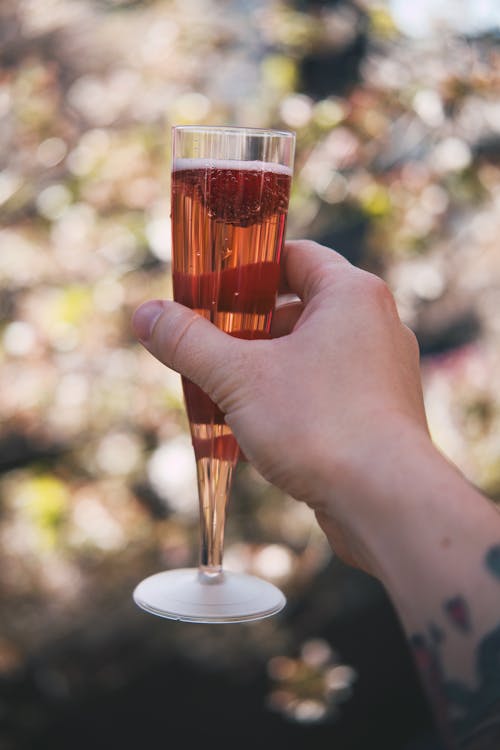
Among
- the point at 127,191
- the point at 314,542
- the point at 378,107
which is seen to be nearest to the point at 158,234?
the point at 127,191

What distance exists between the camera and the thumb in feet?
4.70

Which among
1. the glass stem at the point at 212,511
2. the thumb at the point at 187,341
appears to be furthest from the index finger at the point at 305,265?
the glass stem at the point at 212,511

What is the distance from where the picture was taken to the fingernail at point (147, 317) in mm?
1509

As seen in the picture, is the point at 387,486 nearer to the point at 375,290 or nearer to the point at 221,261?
the point at 375,290

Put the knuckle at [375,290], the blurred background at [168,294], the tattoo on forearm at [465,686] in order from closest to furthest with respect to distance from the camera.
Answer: the tattoo on forearm at [465,686], the knuckle at [375,290], the blurred background at [168,294]

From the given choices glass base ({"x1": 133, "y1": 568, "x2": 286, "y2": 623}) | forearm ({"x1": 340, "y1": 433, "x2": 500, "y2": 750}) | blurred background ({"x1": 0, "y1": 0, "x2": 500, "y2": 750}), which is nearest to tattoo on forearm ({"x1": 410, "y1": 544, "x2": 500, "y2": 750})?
forearm ({"x1": 340, "y1": 433, "x2": 500, "y2": 750})

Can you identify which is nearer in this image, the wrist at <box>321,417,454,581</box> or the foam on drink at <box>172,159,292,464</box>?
the wrist at <box>321,417,454,581</box>

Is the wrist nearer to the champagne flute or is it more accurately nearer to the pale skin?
the pale skin

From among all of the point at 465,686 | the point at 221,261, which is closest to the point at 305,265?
the point at 221,261

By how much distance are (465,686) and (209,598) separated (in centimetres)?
50

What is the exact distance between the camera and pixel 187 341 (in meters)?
1.45

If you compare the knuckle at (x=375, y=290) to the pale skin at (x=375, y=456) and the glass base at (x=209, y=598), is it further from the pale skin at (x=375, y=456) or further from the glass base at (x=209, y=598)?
the glass base at (x=209, y=598)

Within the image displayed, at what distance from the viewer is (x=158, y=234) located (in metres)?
3.42

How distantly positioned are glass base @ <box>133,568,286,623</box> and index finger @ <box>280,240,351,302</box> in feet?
1.73
